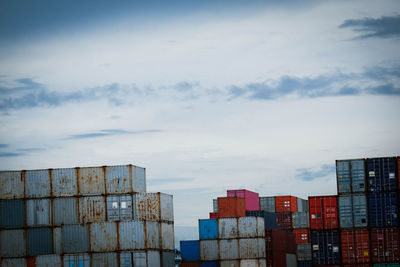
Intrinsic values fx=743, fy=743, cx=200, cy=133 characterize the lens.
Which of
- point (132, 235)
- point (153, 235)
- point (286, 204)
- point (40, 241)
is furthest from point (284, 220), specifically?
point (40, 241)

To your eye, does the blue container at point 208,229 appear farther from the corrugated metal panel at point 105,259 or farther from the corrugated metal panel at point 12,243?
the corrugated metal panel at point 12,243

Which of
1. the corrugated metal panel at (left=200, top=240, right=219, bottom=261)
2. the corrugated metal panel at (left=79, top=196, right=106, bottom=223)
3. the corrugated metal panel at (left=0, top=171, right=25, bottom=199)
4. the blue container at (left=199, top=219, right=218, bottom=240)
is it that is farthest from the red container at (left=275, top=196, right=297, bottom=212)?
the corrugated metal panel at (left=0, top=171, right=25, bottom=199)

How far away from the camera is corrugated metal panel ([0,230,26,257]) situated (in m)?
62.1

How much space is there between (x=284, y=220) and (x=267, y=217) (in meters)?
10.1

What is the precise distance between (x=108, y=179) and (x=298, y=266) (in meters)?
41.9

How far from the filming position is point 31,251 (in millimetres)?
62000

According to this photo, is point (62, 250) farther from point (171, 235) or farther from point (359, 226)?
point (359, 226)

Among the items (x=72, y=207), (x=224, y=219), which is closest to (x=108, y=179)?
(x=72, y=207)

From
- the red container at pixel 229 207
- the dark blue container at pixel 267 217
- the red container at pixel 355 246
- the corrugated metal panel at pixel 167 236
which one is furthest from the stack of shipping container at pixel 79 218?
the dark blue container at pixel 267 217

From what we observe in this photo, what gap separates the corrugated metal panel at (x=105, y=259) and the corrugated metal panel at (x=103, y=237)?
410 mm

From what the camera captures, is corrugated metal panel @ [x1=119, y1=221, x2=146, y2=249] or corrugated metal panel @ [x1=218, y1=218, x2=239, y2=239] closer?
corrugated metal panel @ [x1=119, y1=221, x2=146, y2=249]

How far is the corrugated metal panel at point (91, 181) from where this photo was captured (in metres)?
62.0

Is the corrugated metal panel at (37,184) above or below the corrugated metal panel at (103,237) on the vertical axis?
above

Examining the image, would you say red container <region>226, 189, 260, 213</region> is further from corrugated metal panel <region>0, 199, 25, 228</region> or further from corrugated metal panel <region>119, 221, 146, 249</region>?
corrugated metal panel <region>0, 199, 25, 228</region>
